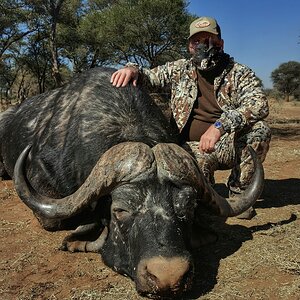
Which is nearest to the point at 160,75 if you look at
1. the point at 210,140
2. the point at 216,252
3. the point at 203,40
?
the point at 203,40

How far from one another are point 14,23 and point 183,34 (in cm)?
932

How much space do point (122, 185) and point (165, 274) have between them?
2.47ft

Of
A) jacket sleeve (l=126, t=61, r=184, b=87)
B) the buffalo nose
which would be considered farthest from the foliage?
the buffalo nose

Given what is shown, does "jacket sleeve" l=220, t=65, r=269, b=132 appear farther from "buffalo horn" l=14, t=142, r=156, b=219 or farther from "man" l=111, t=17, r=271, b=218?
"buffalo horn" l=14, t=142, r=156, b=219

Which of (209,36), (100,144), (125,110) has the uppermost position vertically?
(209,36)

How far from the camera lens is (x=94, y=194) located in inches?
132

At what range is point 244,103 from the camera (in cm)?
485

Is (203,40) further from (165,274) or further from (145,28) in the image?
(145,28)

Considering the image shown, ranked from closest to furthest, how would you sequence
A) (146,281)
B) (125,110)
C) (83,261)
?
(146,281), (83,261), (125,110)

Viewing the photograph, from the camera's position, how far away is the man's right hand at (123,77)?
4.51 metres

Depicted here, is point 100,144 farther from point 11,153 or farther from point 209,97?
point 11,153

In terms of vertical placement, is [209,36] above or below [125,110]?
above

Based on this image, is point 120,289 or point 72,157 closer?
point 120,289

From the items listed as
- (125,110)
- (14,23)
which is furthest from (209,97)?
(14,23)
